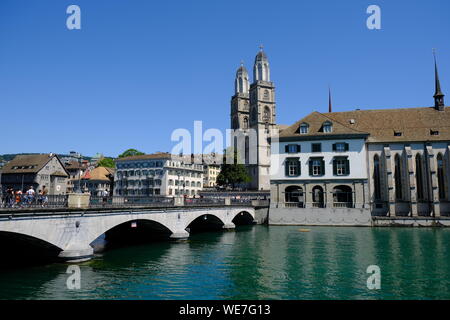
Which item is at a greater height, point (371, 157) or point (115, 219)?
point (371, 157)

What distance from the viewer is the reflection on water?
15.4m

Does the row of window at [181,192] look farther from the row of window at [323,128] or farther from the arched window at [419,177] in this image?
the arched window at [419,177]

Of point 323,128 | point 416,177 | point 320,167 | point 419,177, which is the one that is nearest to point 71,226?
point 320,167

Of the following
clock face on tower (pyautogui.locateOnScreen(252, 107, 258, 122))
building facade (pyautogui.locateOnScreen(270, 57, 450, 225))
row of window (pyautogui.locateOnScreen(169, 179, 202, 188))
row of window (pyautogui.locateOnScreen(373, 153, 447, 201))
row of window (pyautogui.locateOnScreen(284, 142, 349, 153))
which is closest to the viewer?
building facade (pyautogui.locateOnScreen(270, 57, 450, 225))

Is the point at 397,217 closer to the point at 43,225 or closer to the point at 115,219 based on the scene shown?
the point at 115,219

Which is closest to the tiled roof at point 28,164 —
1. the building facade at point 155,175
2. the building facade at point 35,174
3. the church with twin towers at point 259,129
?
the building facade at point 35,174

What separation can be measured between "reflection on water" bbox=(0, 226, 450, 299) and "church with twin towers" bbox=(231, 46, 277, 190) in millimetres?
67567

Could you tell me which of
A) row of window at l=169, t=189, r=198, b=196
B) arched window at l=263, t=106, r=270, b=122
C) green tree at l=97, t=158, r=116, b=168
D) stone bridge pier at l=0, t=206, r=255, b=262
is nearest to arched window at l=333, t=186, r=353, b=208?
stone bridge pier at l=0, t=206, r=255, b=262

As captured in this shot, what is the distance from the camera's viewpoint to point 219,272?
64.6ft

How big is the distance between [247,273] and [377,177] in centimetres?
3954

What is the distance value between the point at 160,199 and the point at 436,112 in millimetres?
47871

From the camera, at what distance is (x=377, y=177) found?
51.4 m

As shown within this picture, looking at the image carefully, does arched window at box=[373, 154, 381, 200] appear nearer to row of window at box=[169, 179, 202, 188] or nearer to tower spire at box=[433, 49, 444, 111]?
tower spire at box=[433, 49, 444, 111]
